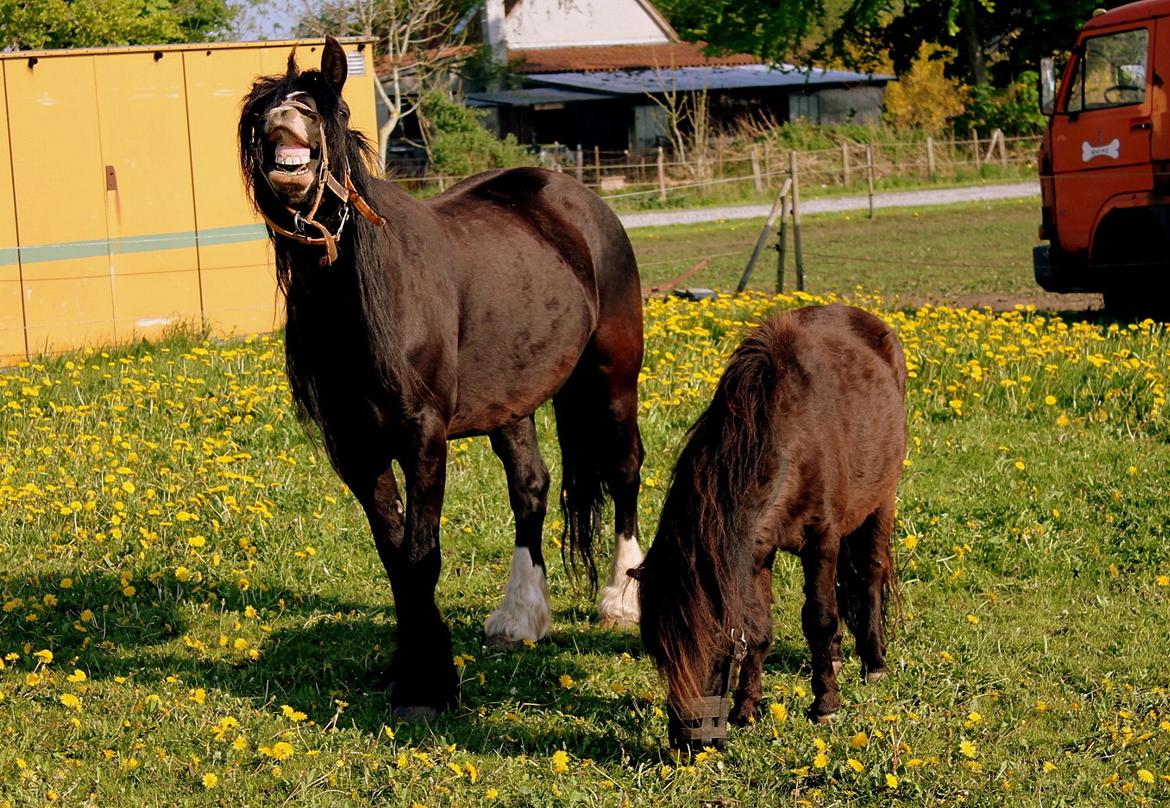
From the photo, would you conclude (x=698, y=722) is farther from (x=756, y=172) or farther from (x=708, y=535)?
(x=756, y=172)

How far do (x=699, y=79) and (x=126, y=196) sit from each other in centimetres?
3636

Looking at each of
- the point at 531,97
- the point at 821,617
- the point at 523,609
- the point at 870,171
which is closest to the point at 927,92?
the point at 531,97

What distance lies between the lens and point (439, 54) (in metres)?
40.8

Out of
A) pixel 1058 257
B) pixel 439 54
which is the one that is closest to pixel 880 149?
pixel 439 54

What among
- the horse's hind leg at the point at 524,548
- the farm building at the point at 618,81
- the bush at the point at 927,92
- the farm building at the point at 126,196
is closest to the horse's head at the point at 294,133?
the horse's hind leg at the point at 524,548

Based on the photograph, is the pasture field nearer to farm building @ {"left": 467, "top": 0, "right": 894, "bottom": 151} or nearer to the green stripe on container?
the green stripe on container

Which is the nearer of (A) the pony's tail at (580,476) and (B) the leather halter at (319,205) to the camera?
(B) the leather halter at (319,205)

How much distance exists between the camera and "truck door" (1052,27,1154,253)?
40.5ft

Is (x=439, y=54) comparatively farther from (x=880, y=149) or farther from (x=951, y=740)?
(x=951, y=740)

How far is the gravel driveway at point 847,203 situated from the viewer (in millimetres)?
29234

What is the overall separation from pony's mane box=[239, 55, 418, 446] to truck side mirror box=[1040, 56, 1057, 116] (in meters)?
9.67

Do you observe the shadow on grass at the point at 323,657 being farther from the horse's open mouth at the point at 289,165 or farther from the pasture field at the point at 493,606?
the horse's open mouth at the point at 289,165

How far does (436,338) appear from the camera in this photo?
16.2 ft

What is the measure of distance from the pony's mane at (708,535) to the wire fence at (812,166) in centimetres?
2774
